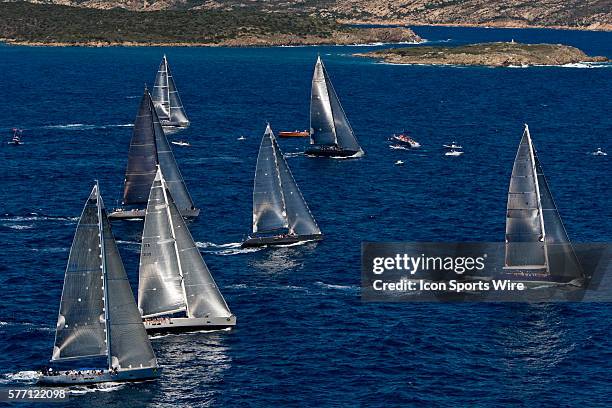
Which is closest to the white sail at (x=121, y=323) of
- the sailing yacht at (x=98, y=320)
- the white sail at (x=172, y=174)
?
the sailing yacht at (x=98, y=320)

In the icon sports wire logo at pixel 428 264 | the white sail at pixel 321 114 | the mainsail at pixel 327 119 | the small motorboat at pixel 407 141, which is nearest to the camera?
the icon sports wire logo at pixel 428 264

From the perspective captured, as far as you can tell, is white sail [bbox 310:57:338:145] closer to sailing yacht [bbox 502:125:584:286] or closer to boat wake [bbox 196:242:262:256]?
boat wake [bbox 196:242:262:256]

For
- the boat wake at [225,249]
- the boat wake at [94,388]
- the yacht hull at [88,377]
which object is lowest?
the boat wake at [94,388]

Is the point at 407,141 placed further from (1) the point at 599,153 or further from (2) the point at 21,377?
(2) the point at 21,377

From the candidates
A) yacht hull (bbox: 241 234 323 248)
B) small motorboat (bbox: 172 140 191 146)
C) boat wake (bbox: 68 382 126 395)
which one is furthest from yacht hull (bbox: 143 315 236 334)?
small motorboat (bbox: 172 140 191 146)

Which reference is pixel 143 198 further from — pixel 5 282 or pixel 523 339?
pixel 523 339

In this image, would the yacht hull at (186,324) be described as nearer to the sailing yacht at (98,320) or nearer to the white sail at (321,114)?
the sailing yacht at (98,320)
